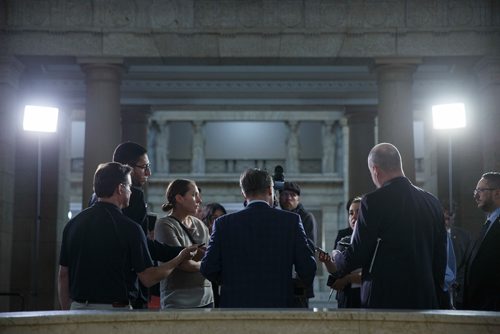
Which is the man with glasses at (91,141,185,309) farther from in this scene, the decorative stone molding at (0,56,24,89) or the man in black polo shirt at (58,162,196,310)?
the decorative stone molding at (0,56,24,89)

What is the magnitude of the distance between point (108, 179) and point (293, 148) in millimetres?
29460

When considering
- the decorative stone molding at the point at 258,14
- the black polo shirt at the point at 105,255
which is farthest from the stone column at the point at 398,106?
the black polo shirt at the point at 105,255

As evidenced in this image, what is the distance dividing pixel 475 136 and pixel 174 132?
2033 cm

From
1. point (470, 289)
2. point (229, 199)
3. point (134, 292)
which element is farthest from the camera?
point (229, 199)

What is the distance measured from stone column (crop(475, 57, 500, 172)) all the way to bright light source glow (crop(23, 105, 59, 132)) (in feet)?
28.3

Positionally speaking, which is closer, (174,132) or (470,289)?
(470,289)

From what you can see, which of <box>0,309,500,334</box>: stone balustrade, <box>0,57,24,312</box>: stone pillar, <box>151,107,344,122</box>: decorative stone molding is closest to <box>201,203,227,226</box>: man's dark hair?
<box>0,57,24,312</box>: stone pillar

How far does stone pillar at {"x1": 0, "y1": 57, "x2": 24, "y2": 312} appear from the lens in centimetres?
1515

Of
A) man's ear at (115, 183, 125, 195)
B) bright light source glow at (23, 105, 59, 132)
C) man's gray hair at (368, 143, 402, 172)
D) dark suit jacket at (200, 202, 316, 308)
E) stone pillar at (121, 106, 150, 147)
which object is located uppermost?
stone pillar at (121, 106, 150, 147)

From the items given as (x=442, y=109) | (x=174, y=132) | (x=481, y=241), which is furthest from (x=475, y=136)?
(x=174, y=132)

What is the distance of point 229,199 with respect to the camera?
3375 centimetres

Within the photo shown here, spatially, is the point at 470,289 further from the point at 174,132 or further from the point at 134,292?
the point at 174,132

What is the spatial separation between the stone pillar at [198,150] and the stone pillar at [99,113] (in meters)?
19.1

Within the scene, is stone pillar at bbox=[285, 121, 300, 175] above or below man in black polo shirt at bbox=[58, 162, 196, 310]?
above
